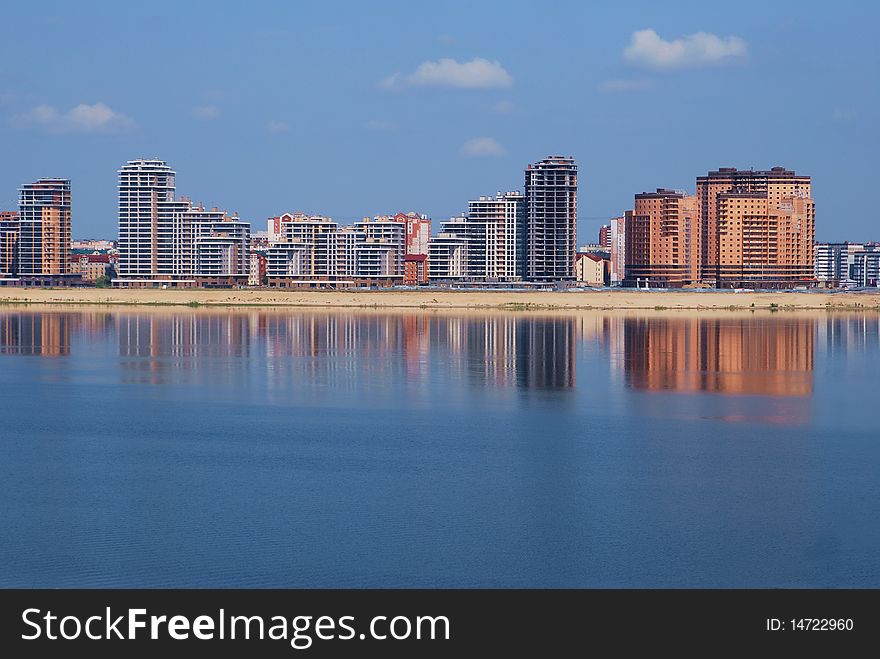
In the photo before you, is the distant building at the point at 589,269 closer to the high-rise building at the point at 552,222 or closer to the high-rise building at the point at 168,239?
the high-rise building at the point at 552,222

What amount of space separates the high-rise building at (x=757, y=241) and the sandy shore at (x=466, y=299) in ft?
49.6

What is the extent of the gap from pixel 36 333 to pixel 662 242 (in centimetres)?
6707

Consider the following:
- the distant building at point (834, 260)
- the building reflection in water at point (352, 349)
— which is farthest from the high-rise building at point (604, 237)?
the building reflection in water at point (352, 349)

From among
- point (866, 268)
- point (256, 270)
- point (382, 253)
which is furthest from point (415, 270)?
point (866, 268)

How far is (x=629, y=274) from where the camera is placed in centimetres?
11381

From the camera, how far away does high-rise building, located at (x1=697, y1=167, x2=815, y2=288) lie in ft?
357

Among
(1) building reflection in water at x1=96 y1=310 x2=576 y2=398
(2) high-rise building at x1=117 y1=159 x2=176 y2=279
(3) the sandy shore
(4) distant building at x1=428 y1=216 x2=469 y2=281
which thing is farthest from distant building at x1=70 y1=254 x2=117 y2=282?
(1) building reflection in water at x1=96 y1=310 x2=576 y2=398

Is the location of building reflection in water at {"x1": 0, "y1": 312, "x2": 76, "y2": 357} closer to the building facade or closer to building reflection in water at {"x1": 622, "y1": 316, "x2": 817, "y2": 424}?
building reflection in water at {"x1": 622, "y1": 316, "x2": 817, "y2": 424}

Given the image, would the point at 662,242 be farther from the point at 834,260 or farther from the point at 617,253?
the point at 834,260

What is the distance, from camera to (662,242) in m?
112

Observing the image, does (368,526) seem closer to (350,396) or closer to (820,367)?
(350,396)
